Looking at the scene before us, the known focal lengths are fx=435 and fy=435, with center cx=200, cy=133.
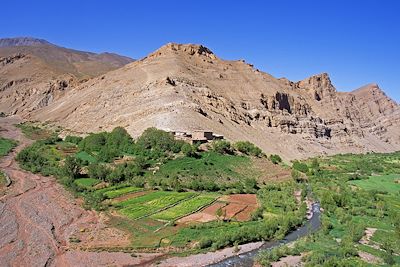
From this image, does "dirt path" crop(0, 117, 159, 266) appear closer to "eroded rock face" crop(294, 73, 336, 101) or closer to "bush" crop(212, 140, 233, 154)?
"bush" crop(212, 140, 233, 154)

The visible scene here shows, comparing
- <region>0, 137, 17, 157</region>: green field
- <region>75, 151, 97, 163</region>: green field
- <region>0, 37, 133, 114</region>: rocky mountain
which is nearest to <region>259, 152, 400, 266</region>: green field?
<region>75, 151, 97, 163</region>: green field

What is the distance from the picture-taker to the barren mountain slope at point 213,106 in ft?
255

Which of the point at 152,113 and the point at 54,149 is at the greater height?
the point at 152,113

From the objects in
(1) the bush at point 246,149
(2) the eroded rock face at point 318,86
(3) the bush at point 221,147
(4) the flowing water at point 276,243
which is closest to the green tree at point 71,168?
(3) the bush at point 221,147

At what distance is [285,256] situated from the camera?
28.5 meters

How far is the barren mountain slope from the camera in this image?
7781 cm

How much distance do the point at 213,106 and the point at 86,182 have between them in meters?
42.0

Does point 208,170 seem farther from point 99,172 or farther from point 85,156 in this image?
point 85,156

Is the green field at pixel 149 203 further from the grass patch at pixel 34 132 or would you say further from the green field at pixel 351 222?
the grass patch at pixel 34 132

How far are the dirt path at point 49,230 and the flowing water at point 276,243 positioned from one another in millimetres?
5274

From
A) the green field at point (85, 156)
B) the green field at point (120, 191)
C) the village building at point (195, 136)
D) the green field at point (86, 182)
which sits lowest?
the green field at point (120, 191)

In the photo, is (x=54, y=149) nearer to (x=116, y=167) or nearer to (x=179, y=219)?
(x=116, y=167)

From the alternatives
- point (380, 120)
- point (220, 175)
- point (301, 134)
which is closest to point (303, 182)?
point (220, 175)

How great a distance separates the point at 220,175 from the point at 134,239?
2232 cm
